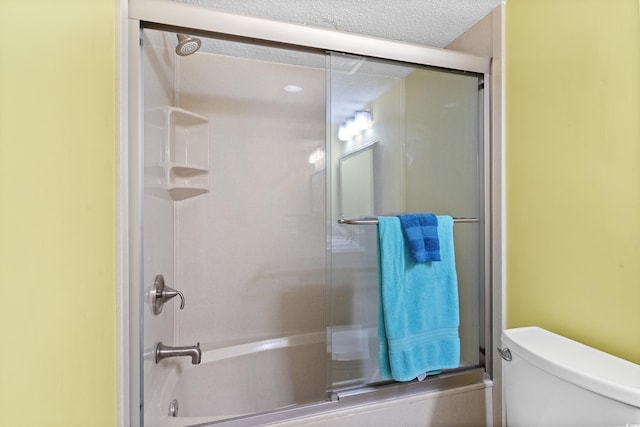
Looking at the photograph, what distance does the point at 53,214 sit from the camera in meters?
0.49

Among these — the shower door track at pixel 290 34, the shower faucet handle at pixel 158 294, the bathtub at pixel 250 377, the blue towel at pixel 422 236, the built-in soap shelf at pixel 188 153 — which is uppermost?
the shower door track at pixel 290 34

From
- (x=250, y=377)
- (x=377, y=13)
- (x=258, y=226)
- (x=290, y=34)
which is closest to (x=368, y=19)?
(x=377, y=13)

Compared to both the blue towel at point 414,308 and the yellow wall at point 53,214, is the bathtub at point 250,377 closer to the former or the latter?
the blue towel at point 414,308

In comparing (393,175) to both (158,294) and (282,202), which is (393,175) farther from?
(158,294)

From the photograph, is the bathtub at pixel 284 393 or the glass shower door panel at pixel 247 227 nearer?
the bathtub at pixel 284 393

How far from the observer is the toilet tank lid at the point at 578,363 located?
0.77m

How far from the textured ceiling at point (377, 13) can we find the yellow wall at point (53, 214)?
77 cm

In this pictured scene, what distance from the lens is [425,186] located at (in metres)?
1.35

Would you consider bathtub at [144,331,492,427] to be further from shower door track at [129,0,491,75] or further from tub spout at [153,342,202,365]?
shower door track at [129,0,491,75]

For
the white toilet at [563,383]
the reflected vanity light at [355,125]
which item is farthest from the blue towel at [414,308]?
the reflected vanity light at [355,125]

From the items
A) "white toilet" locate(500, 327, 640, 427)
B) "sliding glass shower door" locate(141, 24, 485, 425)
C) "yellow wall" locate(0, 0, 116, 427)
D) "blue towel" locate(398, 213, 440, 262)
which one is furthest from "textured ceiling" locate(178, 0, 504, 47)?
"white toilet" locate(500, 327, 640, 427)

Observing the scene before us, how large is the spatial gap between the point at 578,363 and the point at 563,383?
3.0 inches

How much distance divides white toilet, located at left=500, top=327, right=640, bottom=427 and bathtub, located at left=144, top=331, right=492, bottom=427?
0.28 meters

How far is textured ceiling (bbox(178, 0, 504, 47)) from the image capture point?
1.32 meters
